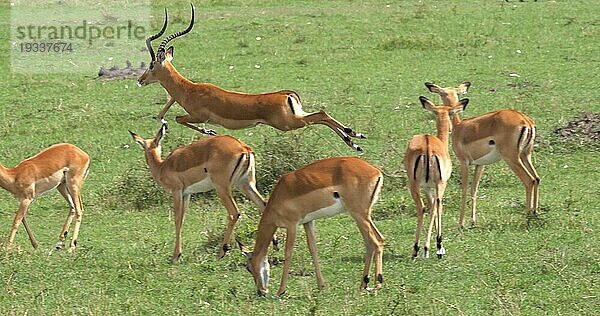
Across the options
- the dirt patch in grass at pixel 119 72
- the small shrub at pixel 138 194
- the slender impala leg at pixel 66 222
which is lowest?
the dirt patch in grass at pixel 119 72

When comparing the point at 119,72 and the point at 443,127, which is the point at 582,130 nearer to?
the point at 443,127

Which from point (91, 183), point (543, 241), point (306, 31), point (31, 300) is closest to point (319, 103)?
point (91, 183)

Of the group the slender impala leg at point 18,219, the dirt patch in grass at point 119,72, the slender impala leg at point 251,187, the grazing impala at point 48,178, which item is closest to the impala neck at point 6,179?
the grazing impala at point 48,178

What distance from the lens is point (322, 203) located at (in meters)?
6.55

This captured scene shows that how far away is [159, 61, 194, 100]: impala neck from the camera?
9.60 metres

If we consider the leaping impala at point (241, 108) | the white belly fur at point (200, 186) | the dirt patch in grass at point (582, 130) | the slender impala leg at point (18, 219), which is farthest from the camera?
the dirt patch in grass at point (582, 130)

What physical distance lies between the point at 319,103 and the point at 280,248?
436 cm

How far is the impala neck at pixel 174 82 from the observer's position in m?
9.60

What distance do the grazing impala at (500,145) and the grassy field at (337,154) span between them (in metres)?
0.24

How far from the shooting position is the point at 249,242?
26.4 ft

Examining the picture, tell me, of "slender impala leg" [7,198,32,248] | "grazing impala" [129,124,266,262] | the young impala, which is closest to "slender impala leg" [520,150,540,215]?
the young impala

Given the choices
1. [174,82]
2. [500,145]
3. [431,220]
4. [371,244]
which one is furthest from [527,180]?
[174,82]

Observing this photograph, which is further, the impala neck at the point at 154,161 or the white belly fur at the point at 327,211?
the impala neck at the point at 154,161

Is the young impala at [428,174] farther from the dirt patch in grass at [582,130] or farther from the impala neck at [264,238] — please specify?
the dirt patch in grass at [582,130]
